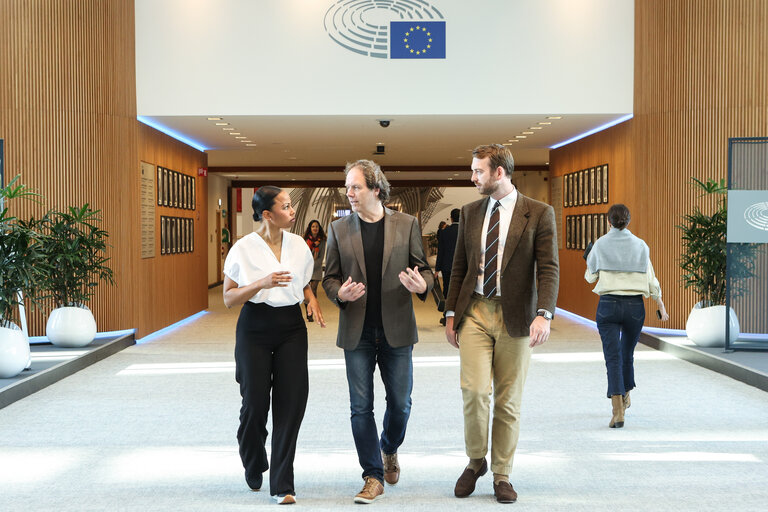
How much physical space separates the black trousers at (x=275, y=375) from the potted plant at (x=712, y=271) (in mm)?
6370

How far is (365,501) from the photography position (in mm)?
4207

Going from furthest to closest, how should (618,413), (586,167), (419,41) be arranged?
(586,167) → (419,41) → (618,413)

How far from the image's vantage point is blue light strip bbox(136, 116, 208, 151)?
1128cm

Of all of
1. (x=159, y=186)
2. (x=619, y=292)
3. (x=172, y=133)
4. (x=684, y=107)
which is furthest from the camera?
(x=172, y=133)

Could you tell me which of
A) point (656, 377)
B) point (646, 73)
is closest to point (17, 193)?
point (656, 377)

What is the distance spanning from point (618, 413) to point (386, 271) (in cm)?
257

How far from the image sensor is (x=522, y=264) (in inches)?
165

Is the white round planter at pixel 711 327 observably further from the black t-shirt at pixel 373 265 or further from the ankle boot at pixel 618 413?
the black t-shirt at pixel 373 265

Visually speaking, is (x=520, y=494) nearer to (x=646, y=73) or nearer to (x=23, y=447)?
(x=23, y=447)

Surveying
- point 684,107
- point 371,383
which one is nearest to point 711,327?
point 684,107

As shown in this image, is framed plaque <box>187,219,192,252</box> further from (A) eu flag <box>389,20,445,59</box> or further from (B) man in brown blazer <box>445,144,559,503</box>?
(B) man in brown blazer <box>445,144,559,503</box>

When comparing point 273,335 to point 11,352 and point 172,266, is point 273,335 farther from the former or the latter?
point 172,266

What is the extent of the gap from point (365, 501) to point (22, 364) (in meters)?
4.57

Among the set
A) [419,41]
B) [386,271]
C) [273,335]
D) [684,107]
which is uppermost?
[419,41]
